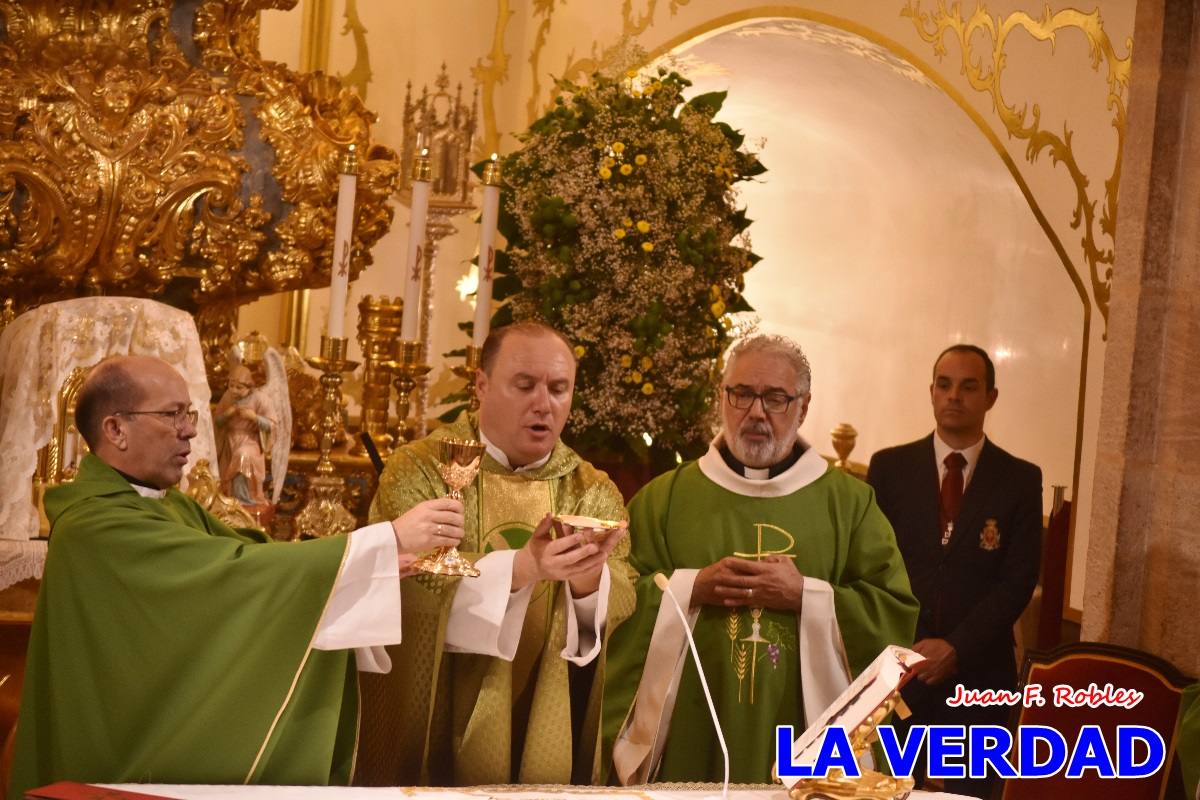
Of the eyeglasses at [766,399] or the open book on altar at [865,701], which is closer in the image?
the open book on altar at [865,701]

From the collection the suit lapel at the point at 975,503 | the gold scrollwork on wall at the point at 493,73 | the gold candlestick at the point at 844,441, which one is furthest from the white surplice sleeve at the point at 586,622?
the gold scrollwork on wall at the point at 493,73

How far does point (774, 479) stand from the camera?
4.64m

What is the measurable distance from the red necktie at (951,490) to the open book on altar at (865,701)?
9.16ft

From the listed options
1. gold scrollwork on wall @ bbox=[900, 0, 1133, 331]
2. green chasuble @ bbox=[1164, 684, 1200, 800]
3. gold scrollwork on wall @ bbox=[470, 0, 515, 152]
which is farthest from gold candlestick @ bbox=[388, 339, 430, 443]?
gold scrollwork on wall @ bbox=[470, 0, 515, 152]

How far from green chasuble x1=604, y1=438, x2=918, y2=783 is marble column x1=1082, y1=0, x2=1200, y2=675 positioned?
1.07 meters

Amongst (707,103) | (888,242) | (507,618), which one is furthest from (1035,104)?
(507,618)

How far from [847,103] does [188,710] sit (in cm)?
644

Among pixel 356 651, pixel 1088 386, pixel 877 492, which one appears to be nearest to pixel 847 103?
pixel 1088 386

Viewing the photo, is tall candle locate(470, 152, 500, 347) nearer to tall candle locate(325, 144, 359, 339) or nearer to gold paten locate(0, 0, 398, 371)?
tall candle locate(325, 144, 359, 339)

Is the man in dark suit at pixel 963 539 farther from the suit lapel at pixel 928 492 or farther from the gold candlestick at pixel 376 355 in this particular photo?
the gold candlestick at pixel 376 355

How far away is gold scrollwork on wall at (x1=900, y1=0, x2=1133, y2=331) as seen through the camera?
651 cm

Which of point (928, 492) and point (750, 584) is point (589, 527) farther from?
point (928, 492)

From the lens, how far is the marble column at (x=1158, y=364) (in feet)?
17.0

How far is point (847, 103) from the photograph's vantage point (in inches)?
354
